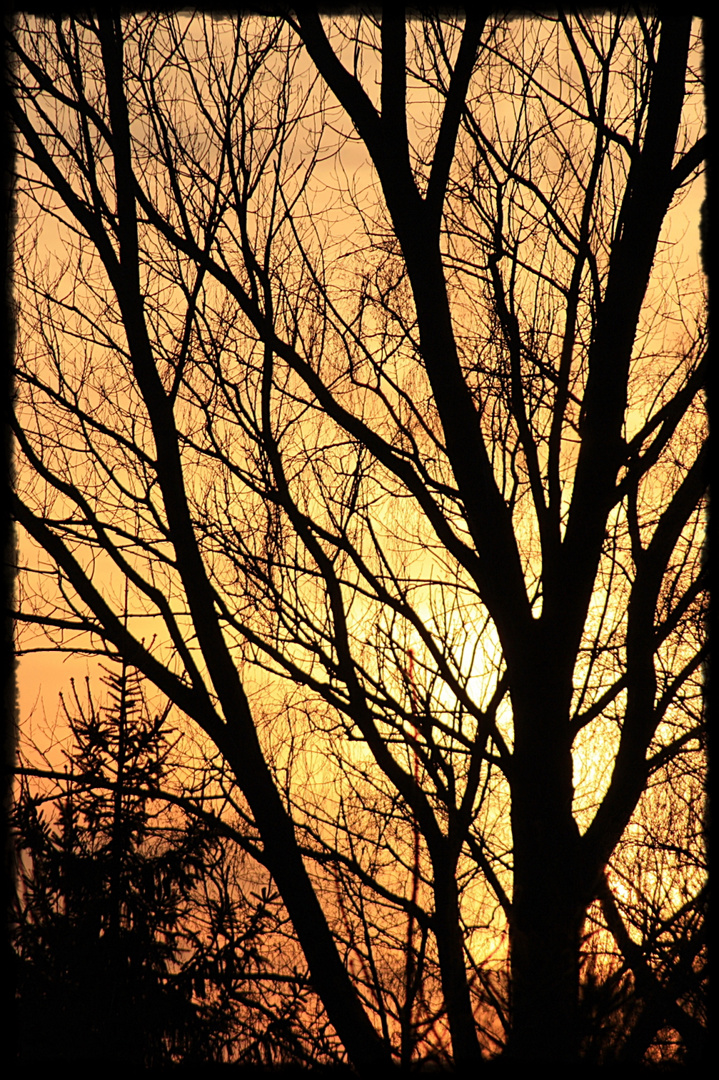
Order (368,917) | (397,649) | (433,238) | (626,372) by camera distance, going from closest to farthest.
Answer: (626,372) < (433,238) < (397,649) < (368,917)

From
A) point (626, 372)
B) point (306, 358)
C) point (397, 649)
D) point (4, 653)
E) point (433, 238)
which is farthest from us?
point (397, 649)

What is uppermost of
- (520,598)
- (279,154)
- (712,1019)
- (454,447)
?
→ (279,154)

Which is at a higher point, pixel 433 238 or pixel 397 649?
pixel 433 238

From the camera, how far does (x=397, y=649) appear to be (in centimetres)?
442

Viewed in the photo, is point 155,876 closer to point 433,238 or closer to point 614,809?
point 614,809

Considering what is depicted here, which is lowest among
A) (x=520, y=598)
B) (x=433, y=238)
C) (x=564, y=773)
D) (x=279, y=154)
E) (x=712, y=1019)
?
(x=712, y=1019)

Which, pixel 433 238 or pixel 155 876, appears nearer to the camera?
pixel 433 238

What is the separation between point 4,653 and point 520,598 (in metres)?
2.21

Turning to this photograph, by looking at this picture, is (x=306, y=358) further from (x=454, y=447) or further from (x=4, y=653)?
(x=4, y=653)

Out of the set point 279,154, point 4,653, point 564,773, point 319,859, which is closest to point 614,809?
point 564,773

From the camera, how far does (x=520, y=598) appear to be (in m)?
3.22

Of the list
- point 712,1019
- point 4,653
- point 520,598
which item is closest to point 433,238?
point 520,598

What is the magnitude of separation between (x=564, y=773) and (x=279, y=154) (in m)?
2.94

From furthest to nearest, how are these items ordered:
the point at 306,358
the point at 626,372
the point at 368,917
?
the point at 368,917
the point at 306,358
the point at 626,372
